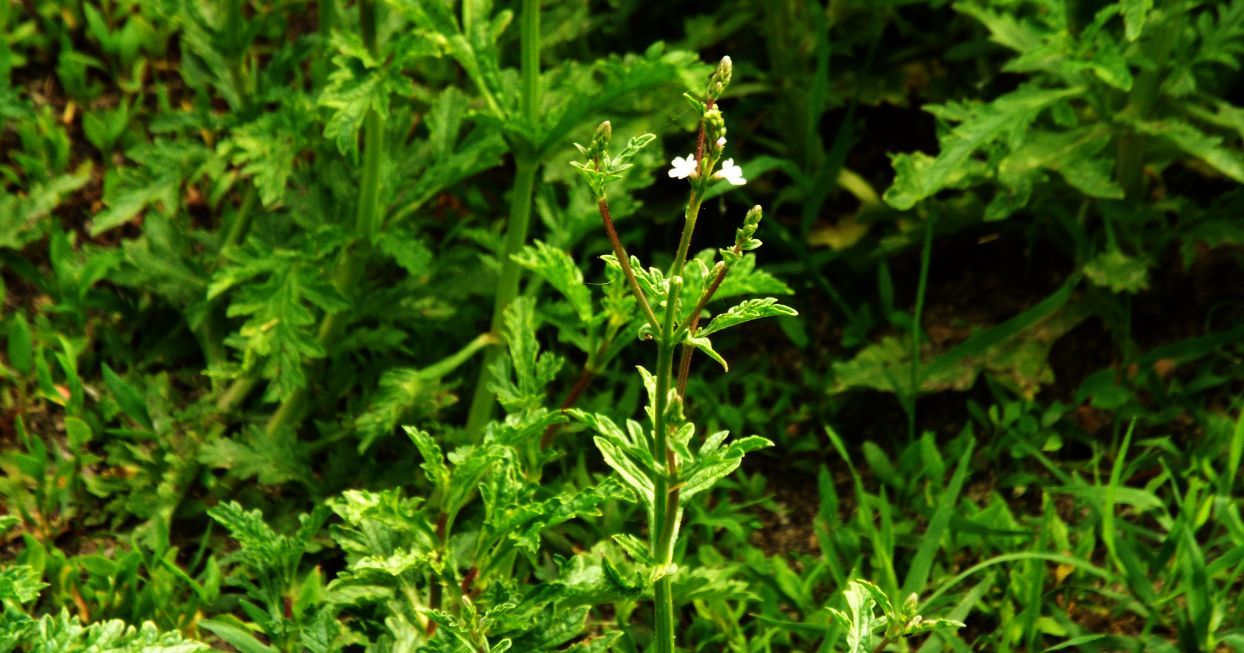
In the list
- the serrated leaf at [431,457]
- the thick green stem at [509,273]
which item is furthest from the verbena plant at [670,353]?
the thick green stem at [509,273]

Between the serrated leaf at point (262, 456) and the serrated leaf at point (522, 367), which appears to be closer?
the serrated leaf at point (522, 367)

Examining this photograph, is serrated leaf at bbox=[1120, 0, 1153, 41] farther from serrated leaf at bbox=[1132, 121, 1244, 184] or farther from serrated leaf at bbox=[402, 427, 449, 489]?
serrated leaf at bbox=[402, 427, 449, 489]

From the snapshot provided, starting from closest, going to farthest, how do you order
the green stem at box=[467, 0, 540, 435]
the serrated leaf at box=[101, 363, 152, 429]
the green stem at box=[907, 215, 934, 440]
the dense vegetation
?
the dense vegetation < the green stem at box=[467, 0, 540, 435] < the serrated leaf at box=[101, 363, 152, 429] < the green stem at box=[907, 215, 934, 440]

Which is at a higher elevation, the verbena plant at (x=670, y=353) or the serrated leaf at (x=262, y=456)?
the verbena plant at (x=670, y=353)

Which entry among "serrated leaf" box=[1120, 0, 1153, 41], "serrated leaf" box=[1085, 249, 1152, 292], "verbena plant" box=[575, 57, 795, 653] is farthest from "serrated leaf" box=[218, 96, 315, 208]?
"serrated leaf" box=[1085, 249, 1152, 292]

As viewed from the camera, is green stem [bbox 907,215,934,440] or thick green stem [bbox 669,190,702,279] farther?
green stem [bbox 907,215,934,440]

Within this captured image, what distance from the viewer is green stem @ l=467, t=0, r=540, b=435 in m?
2.68

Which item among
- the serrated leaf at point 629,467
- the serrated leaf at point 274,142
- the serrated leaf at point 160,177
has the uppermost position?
the serrated leaf at point 274,142

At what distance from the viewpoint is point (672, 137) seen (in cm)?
386

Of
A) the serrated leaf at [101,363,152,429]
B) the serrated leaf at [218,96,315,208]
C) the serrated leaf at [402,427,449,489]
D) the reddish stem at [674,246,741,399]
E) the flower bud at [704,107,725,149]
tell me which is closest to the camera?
the flower bud at [704,107,725,149]

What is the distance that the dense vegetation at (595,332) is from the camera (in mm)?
2576

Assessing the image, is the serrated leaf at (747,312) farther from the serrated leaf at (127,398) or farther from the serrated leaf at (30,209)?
the serrated leaf at (30,209)

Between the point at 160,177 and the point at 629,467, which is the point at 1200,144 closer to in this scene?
the point at 629,467

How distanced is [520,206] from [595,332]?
1.08 feet
